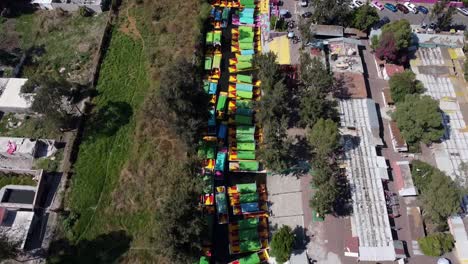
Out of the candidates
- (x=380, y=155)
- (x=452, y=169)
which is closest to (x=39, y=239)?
(x=380, y=155)

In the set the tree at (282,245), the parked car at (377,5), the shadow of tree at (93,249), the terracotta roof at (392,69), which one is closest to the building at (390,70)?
the terracotta roof at (392,69)

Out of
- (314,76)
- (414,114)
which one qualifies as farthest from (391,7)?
(314,76)

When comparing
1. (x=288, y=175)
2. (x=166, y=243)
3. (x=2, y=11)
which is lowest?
(x=166, y=243)

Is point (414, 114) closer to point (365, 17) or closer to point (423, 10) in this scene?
point (365, 17)

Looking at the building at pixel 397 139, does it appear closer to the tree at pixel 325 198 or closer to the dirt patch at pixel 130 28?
the tree at pixel 325 198

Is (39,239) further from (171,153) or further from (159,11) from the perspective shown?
(159,11)
